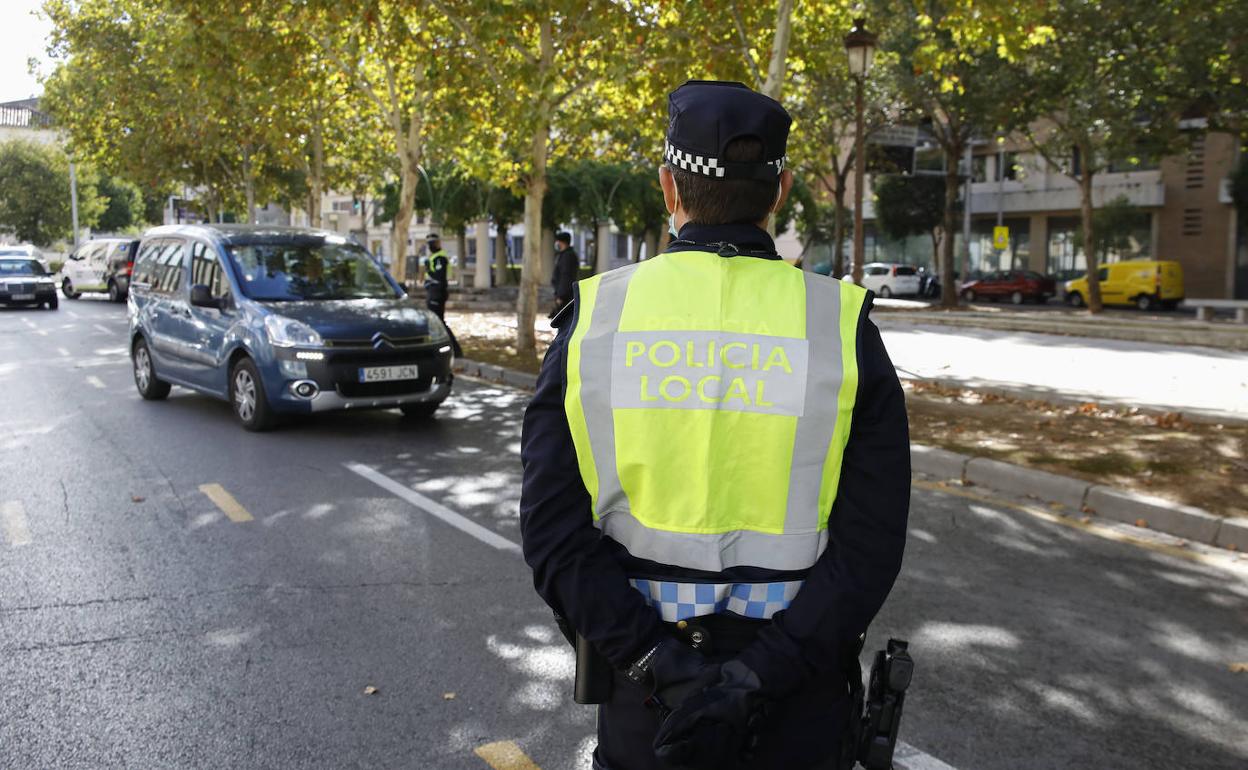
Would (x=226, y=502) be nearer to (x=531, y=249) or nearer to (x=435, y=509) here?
(x=435, y=509)

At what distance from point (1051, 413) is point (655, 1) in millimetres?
7956

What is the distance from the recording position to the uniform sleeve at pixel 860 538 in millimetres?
1808

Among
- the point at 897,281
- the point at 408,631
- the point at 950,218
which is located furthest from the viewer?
the point at 897,281

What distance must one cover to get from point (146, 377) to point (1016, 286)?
38.3 metres

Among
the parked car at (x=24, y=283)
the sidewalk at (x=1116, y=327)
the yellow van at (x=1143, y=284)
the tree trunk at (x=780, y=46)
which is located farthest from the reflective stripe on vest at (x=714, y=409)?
the yellow van at (x=1143, y=284)

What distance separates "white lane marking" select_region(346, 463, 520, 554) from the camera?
6.32 metres

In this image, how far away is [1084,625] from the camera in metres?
4.99

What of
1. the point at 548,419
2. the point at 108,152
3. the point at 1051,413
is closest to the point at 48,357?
the point at 1051,413

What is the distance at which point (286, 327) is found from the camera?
9664 mm

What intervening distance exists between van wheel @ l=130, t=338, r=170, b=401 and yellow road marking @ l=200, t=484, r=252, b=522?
4.72 m

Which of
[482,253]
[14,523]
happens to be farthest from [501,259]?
[14,523]

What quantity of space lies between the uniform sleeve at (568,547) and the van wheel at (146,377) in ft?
36.2

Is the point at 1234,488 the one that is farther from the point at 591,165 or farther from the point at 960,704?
the point at 591,165

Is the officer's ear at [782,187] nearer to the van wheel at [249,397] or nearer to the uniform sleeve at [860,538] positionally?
the uniform sleeve at [860,538]
